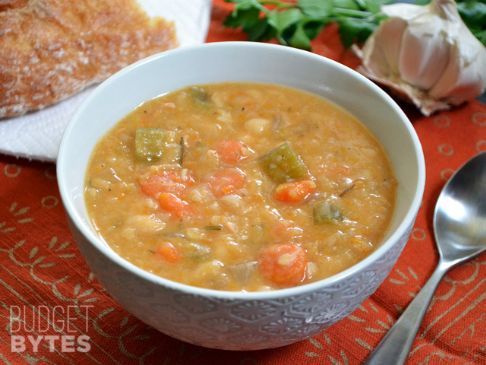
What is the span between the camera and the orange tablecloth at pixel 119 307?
2297 mm

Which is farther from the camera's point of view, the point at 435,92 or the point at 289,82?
the point at 435,92

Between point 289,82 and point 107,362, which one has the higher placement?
point 289,82

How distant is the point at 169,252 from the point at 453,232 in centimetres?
129

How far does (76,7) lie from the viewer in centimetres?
313

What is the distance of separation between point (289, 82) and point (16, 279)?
129cm

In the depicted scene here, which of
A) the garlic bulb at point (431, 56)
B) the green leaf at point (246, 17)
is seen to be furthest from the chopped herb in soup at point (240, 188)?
the green leaf at point (246, 17)

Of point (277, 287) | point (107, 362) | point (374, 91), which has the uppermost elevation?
point (374, 91)

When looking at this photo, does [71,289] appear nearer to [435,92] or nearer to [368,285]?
[368,285]

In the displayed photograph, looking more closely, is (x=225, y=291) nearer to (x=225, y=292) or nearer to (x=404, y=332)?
(x=225, y=292)

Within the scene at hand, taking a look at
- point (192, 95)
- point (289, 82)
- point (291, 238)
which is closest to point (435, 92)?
point (289, 82)

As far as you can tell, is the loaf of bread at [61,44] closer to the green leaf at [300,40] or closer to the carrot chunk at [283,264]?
the green leaf at [300,40]

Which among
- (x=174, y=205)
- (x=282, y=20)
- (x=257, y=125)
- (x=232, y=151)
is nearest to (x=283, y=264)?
(x=174, y=205)

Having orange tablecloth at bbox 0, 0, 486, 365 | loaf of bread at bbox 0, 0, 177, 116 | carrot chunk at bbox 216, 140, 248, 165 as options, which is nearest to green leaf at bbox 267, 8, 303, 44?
loaf of bread at bbox 0, 0, 177, 116

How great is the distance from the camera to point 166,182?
2.27 m
